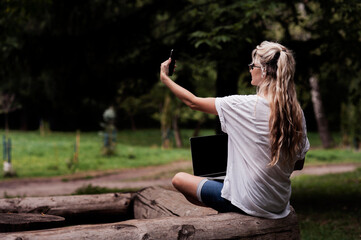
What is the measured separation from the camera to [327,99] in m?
32.5

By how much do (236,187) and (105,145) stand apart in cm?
1498

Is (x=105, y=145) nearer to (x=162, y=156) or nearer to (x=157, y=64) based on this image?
(x=162, y=156)

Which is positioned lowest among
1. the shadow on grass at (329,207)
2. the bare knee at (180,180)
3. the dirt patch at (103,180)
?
the dirt patch at (103,180)

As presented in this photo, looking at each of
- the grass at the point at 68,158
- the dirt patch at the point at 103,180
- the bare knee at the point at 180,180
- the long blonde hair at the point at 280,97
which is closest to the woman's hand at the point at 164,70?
the long blonde hair at the point at 280,97

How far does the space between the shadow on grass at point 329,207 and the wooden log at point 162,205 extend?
7.17ft

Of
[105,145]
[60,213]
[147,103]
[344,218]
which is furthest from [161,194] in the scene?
[147,103]

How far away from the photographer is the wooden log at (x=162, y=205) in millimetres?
3738

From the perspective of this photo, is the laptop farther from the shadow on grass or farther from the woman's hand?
the shadow on grass

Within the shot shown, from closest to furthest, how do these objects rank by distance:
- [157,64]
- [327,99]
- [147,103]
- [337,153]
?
[157,64]
[337,153]
[147,103]
[327,99]

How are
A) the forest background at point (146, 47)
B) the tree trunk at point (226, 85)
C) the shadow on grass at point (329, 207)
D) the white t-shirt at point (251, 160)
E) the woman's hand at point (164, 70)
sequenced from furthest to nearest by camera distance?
the tree trunk at point (226, 85), the forest background at point (146, 47), the shadow on grass at point (329, 207), the woman's hand at point (164, 70), the white t-shirt at point (251, 160)

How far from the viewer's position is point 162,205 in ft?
13.3

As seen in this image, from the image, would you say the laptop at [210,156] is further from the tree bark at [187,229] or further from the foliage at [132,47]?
the foliage at [132,47]

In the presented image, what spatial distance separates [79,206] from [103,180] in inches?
340

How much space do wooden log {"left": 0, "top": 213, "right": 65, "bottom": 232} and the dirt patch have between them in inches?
267
